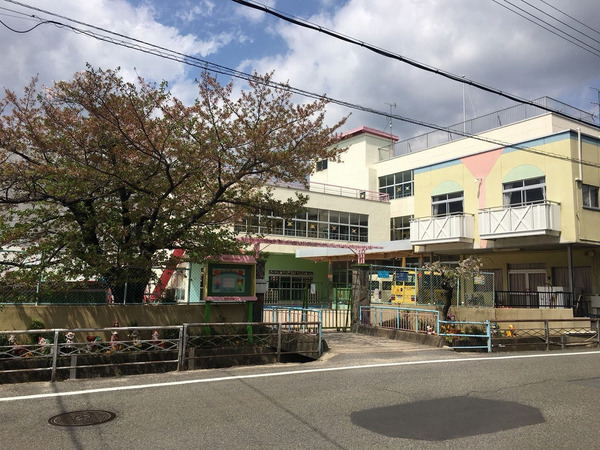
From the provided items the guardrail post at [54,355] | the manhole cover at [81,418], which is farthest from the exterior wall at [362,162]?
the manhole cover at [81,418]

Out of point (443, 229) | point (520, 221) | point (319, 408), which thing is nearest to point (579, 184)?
point (520, 221)

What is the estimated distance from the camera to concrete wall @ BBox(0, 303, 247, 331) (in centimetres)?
1100

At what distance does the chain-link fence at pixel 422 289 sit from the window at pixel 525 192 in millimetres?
4428

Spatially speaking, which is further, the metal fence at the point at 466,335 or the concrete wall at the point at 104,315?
the metal fence at the point at 466,335

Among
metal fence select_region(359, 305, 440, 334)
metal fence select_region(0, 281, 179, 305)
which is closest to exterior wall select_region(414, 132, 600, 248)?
metal fence select_region(359, 305, 440, 334)

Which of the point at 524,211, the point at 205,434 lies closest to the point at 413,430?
the point at 205,434

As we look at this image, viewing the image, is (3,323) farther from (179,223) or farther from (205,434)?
(205,434)

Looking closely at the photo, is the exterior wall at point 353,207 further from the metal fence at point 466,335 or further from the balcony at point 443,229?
the metal fence at point 466,335

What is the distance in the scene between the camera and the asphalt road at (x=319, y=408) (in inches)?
217

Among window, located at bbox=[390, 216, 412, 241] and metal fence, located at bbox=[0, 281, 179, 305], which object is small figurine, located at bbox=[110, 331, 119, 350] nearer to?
metal fence, located at bbox=[0, 281, 179, 305]

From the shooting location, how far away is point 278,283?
37.7 m

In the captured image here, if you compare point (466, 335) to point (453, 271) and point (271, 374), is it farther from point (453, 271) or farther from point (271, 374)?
point (271, 374)

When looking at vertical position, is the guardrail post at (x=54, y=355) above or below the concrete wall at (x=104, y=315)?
below

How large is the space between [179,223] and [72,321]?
3.42m
